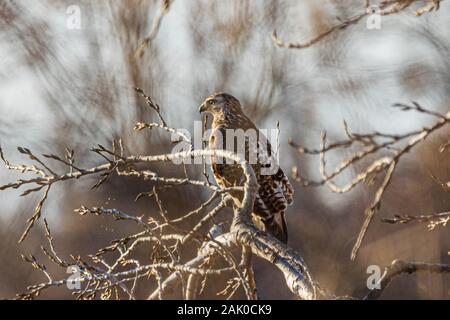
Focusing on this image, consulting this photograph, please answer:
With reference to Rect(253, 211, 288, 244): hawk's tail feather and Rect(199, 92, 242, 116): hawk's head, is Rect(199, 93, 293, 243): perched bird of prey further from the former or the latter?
Rect(199, 92, 242, 116): hawk's head

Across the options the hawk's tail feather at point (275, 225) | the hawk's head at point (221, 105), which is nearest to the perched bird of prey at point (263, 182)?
the hawk's tail feather at point (275, 225)

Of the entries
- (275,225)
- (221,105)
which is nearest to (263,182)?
(275,225)

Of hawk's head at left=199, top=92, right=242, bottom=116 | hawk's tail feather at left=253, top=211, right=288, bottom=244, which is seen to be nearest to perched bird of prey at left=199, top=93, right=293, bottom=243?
hawk's tail feather at left=253, top=211, right=288, bottom=244

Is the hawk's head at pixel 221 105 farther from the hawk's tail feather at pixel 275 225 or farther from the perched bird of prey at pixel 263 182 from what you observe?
the hawk's tail feather at pixel 275 225

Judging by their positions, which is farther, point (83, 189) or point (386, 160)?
point (83, 189)

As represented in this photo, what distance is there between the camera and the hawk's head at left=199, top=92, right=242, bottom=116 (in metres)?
4.36

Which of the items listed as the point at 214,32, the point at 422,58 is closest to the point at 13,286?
the point at 214,32

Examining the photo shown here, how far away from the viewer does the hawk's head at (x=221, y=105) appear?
172 inches

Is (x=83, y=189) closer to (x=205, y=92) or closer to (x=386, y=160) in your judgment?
(x=205, y=92)

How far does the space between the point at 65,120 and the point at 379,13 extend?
5370 mm

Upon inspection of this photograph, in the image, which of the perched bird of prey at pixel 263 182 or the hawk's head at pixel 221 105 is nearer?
the perched bird of prey at pixel 263 182

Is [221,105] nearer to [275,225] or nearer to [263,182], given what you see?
[263,182]

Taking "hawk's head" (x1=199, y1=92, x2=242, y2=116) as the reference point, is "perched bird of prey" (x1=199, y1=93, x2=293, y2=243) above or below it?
below
